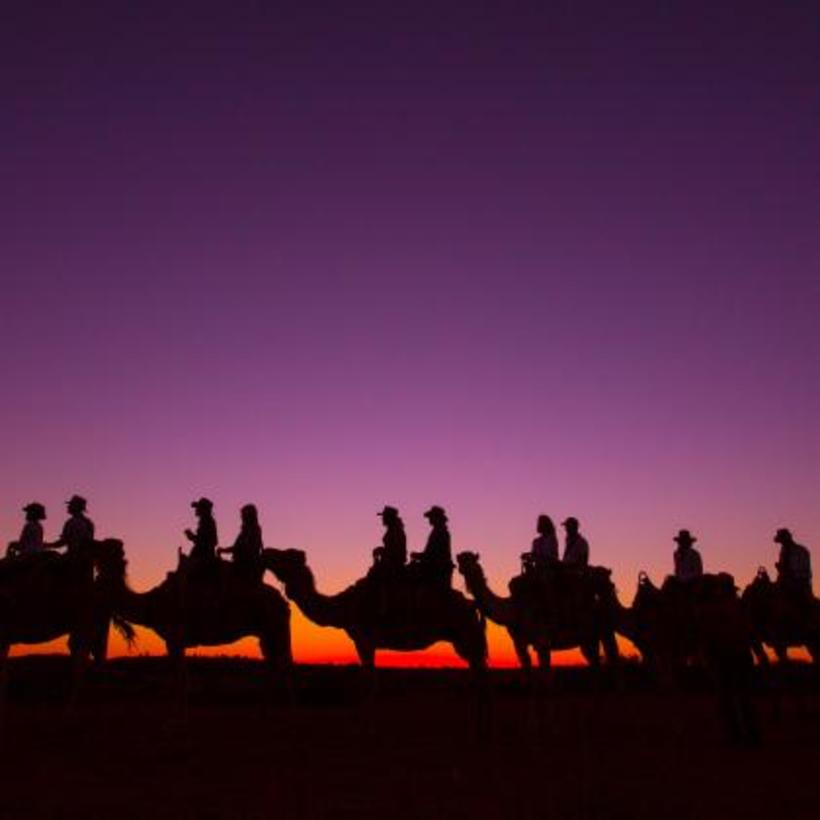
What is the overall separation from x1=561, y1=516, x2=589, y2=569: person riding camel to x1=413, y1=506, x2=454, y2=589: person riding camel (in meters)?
2.65

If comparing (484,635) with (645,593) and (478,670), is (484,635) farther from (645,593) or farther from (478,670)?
(645,593)

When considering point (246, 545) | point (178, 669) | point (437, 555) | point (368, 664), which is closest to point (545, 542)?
point (437, 555)

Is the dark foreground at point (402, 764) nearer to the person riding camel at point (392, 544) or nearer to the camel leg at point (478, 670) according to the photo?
the camel leg at point (478, 670)

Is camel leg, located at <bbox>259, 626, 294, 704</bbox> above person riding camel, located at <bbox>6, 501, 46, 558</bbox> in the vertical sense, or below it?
below

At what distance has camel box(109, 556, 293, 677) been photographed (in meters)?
18.5

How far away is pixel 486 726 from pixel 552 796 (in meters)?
7.09

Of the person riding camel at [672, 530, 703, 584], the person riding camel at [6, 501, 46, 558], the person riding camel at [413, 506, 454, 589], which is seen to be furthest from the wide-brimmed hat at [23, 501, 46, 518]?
the person riding camel at [672, 530, 703, 584]

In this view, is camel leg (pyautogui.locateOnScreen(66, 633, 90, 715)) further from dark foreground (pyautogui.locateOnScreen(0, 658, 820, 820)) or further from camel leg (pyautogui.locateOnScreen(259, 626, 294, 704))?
camel leg (pyautogui.locateOnScreen(259, 626, 294, 704))

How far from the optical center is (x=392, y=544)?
18766 millimetres

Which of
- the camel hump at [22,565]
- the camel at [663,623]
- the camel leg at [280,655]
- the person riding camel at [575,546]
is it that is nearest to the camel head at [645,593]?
the camel at [663,623]

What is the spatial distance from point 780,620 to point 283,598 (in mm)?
10618

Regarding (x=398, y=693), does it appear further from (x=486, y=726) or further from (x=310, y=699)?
(x=486, y=726)

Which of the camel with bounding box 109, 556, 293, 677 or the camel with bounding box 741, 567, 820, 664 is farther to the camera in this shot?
the camel with bounding box 741, 567, 820, 664

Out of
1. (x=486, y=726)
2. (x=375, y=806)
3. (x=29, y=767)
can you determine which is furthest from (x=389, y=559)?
(x=375, y=806)
